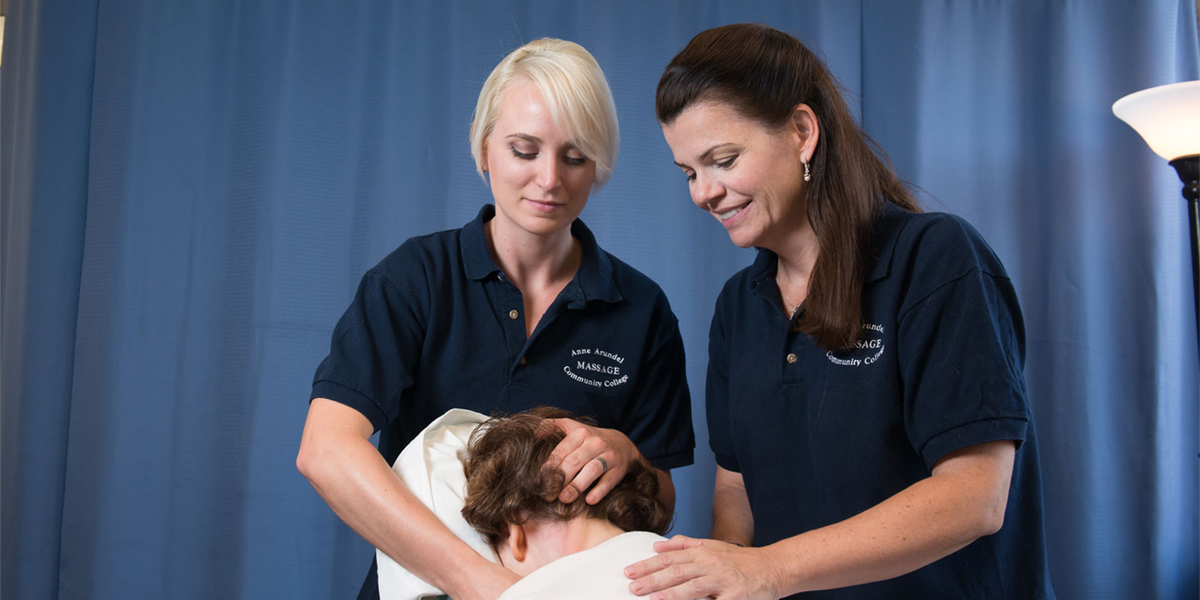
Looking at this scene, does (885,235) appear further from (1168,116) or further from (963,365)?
(1168,116)

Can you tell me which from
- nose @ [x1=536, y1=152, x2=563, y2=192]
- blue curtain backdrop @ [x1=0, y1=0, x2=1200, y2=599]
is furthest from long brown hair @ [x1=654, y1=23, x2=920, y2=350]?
blue curtain backdrop @ [x1=0, y1=0, x2=1200, y2=599]

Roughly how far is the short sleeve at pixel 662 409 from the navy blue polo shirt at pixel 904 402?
0.16 meters

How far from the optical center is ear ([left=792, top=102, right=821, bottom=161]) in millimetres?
1152

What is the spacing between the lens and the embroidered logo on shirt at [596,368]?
1.35 m

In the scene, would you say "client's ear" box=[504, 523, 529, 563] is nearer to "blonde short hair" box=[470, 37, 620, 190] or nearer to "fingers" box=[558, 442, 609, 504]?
"fingers" box=[558, 442, 609, 504]

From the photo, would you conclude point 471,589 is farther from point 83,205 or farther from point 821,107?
point 83,205

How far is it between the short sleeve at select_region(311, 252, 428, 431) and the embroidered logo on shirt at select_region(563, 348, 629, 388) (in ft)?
0.85

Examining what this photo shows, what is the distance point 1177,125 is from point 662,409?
154 centimetres

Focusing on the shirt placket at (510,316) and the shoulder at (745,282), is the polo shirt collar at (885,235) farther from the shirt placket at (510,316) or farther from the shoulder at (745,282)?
the shirt placket at (510,316)

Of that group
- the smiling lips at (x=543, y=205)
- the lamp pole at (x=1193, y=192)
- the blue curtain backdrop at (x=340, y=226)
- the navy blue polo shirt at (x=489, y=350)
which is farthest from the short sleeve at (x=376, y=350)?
the lamp pole at (x=1193, y=192)

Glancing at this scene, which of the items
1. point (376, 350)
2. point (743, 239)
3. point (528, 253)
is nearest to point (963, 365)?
point (743, 239)

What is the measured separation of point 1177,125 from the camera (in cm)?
195

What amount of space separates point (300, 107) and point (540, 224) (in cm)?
127

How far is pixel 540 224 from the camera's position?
1.30m
